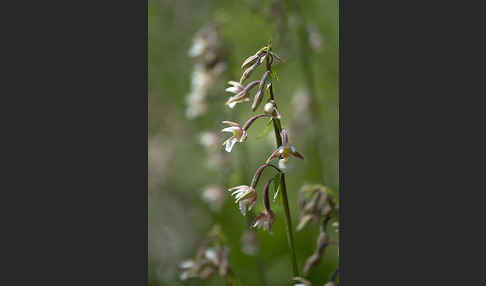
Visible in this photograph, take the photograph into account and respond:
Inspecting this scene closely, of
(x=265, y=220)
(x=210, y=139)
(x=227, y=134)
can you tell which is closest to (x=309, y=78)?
(x=227, y=134)

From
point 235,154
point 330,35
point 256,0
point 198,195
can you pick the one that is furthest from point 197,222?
point 330,35

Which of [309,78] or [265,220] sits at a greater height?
[309,78]

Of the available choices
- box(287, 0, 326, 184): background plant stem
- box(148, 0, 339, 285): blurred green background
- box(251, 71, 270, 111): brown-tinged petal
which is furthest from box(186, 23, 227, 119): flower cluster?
box(251, 71, 270, 111): brown-tinged petal

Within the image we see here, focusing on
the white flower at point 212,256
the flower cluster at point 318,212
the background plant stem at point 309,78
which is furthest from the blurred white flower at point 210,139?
the flower cluster at point 318,212

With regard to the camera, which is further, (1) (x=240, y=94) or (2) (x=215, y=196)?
(2) (x=215, y=196)

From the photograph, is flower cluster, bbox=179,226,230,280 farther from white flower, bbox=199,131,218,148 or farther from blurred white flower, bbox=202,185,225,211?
white flower, bbox=199,131,218,148

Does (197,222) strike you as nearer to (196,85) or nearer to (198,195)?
(198,195)

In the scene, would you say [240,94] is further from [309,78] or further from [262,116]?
[309,78]

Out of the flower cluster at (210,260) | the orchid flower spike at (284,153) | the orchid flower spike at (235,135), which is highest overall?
the orchid flower spike at (235,135)

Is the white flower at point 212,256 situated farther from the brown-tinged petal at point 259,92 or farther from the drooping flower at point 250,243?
the brown-tinged petal at point 259,92
